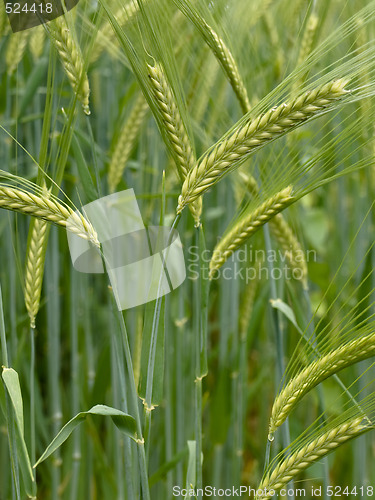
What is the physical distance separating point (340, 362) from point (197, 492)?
24 centimetres

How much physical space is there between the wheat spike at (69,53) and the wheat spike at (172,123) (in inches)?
4.1

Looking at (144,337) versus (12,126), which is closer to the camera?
(144,337)

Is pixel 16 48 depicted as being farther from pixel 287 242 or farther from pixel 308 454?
pixel 308 454

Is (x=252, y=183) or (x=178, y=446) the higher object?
(x=252, y=183)

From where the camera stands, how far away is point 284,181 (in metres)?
0.65

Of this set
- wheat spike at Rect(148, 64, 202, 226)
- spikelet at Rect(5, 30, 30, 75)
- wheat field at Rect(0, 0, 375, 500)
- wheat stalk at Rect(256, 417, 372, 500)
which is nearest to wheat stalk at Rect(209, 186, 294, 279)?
wheat field at Rect(0, 0, 375, 500)

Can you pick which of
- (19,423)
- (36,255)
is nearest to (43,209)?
(36,255)

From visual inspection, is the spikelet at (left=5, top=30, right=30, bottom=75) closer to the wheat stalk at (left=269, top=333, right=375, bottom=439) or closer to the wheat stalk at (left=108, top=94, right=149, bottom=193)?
the wheat stalk at (left=108, top=94, right=149, bottom=193)

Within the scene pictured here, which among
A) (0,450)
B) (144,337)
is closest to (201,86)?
(144,337)

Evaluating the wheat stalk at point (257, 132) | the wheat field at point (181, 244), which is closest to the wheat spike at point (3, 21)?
the wheat field at point (181, 244)

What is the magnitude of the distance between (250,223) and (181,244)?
17 centimetres

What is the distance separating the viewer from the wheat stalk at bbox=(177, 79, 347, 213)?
0.52 metres

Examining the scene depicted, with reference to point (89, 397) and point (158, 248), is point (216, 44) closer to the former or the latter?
point (158, 248)

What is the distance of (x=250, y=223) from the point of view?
25.8 inches
